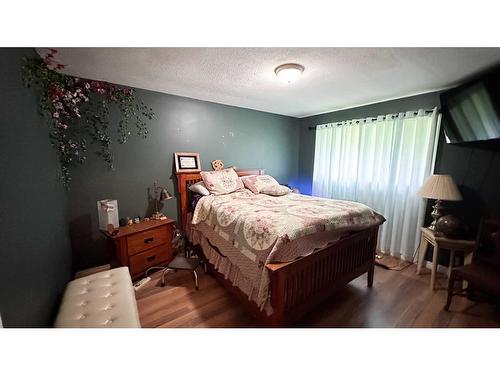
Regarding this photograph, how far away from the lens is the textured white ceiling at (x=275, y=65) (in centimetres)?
137

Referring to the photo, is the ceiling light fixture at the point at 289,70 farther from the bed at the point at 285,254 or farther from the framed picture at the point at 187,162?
the framed picture at the point at 187,162

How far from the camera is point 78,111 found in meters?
1.87

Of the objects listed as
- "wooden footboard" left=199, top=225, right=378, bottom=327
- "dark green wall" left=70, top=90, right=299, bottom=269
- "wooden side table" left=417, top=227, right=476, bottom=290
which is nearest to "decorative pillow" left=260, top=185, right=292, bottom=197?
"dark green wall" left=70, top=90, right=299, bottom=269

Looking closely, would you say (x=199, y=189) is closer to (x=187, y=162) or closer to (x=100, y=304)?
(x=187, y=162)

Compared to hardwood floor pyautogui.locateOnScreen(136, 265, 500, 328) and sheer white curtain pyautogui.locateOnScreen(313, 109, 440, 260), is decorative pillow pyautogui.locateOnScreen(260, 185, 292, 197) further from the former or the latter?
hardwood floor pyautogui.locateOnScreen(136, 265, 500, 328)

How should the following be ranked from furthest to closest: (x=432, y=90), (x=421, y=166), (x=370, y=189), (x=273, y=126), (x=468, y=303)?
(x=273, y=126), (x=370, y=189), (x=421, y=166), (x=432, y=90), (x=468, y=303)

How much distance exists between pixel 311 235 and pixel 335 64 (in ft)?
4.74

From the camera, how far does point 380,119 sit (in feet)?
8.61

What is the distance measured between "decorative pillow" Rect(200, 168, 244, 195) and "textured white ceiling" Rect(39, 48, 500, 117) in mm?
1054

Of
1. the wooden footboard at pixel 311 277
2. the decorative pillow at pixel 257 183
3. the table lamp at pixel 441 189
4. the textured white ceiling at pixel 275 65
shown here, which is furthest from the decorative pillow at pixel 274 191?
the table lamp at pixel 441 189

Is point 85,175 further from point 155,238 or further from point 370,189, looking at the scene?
point 370,189

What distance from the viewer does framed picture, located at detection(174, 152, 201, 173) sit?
8.35ft

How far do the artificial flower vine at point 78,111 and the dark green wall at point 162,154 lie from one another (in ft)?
0.35
